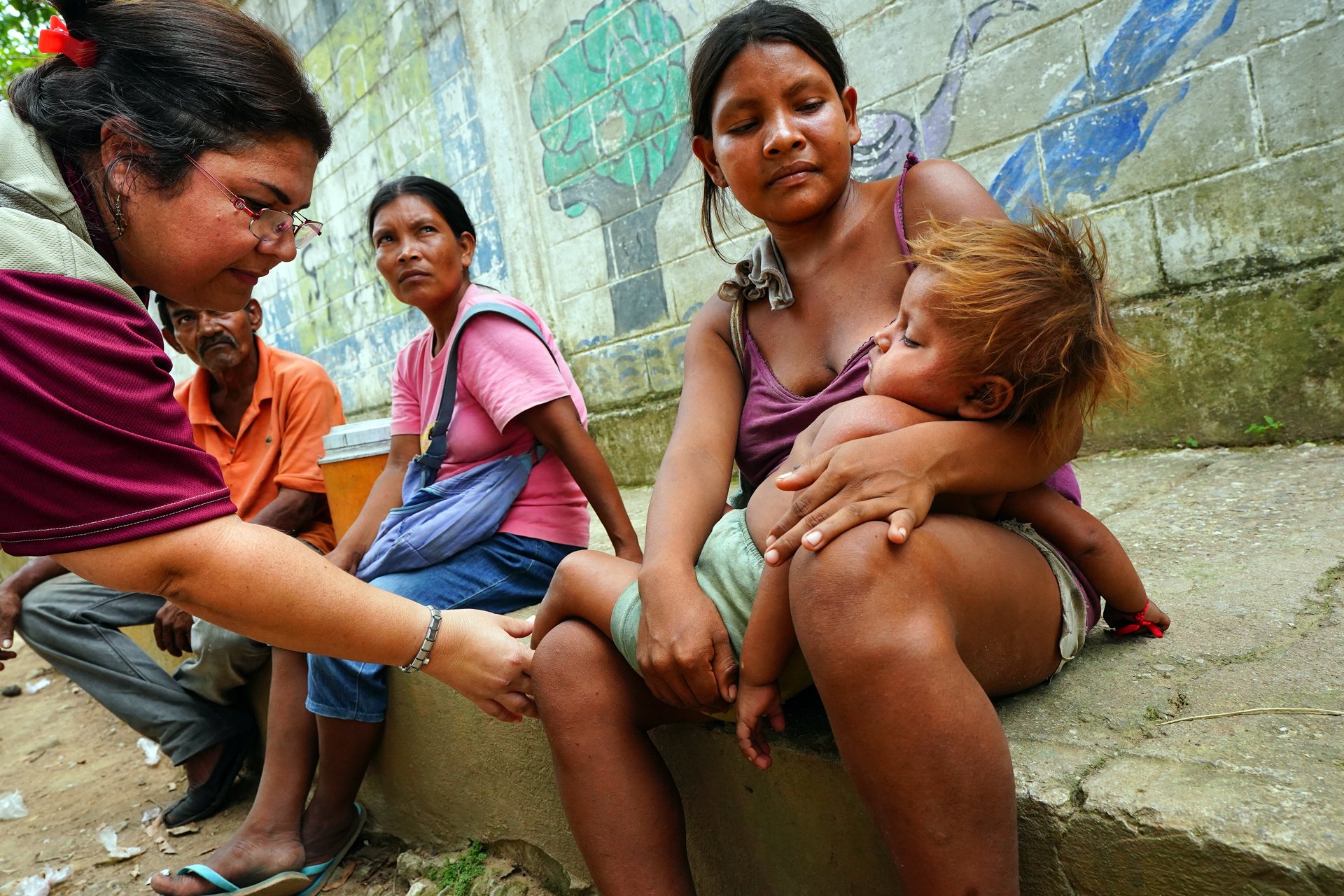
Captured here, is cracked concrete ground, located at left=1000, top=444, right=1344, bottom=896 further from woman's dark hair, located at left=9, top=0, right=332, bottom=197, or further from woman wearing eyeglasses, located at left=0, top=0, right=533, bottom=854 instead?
woman's dark hair, located at left=9, top=0, right=332, bottom=197

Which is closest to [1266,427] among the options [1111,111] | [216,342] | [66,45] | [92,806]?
[1111,111]

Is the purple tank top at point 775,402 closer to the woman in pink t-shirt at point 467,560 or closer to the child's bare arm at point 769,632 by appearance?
the child's bare arm at point 769,632

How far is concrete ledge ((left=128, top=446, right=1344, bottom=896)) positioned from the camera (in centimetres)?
100

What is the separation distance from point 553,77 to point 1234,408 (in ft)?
12.3

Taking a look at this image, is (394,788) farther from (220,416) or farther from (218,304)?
(220,416)

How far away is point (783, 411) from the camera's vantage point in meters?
1.58

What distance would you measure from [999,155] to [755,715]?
265 centimetres

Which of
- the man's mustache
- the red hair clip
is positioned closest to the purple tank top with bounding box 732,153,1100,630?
the red hair clip

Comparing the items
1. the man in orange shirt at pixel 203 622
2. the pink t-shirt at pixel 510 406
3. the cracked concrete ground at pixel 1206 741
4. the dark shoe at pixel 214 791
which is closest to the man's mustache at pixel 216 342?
the man in orange shirt at pixel 203 622

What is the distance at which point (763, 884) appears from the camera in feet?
4.95

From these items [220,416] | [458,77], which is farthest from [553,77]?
[220,416]

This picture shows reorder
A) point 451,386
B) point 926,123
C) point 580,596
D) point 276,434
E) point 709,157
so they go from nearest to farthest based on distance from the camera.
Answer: point 580,596 < point 709,157 < point 451,386 < point 276,434 < point 926,123

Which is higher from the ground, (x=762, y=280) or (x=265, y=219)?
(x=265, y=219)

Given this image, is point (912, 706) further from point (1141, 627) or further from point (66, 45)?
point (66, 45)
